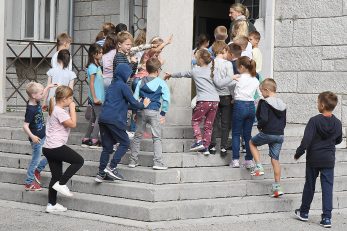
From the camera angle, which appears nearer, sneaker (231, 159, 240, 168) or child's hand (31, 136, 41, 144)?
child's hand (31, 136, 41, 144)

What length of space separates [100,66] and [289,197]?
3.18m

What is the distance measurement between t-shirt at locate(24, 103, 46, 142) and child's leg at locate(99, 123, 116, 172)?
93cm

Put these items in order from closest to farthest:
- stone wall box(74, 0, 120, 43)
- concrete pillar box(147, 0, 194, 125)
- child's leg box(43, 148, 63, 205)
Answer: child's leg box(43, 148, 63, 205)
concrete pillar box(147, 0, 194, 125)
stone wall box(74, 0, 120, 43)

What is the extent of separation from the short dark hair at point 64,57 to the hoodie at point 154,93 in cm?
177

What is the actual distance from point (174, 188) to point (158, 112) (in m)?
1.09

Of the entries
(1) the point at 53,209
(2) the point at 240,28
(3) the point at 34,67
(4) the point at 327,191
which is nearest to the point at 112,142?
(1) the point at 53,209

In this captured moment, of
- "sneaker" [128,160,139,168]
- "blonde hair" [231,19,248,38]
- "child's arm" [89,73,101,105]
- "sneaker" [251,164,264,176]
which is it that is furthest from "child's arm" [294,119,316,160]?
"child's arm" [89,73,101,105]

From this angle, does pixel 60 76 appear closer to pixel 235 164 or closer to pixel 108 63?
pixel 108 63


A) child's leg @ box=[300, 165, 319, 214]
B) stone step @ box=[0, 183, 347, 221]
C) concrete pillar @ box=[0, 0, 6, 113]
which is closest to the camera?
stone step @ box=[0, 183, 347, 221]

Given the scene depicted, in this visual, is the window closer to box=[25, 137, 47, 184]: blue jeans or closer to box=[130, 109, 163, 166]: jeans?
box=[25, 137, 47, 184]: blue jeans

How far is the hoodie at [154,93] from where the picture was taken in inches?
438

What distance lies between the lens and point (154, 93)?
11.1 metres

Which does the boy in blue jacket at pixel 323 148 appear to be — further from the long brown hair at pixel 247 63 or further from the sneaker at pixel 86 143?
the sneaker at pixel 86 143

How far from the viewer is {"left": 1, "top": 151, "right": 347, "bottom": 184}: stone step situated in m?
10.7
